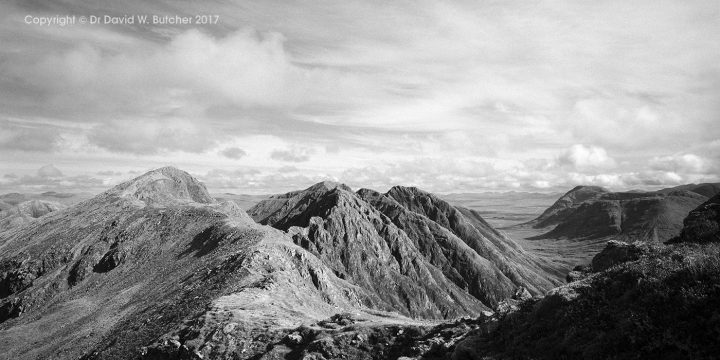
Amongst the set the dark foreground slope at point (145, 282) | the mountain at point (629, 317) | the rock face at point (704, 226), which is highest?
the rock face at point (704, 226)

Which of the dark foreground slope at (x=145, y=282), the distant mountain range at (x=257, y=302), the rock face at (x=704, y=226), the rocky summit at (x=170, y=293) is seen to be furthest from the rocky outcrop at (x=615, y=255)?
the dark foreground slope at (x=145, y=282)

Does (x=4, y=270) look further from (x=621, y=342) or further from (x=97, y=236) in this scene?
(x=621, y=342)

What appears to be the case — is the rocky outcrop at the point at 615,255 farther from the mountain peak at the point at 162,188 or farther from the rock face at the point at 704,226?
the mountain peak at the point at 162,188

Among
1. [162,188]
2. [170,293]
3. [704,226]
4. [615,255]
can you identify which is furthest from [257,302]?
[162,188]

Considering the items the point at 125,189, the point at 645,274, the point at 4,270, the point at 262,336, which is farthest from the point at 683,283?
the point at 125,189

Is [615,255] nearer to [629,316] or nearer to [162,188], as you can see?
[629,316]

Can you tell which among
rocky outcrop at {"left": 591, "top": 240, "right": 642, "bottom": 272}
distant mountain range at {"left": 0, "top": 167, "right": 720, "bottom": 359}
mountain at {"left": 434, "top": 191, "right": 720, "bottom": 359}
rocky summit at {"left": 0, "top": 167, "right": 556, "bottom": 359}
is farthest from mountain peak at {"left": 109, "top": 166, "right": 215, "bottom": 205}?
mountain at {"left": 434, "top": 191, "right": 720, "bottom": 359}
